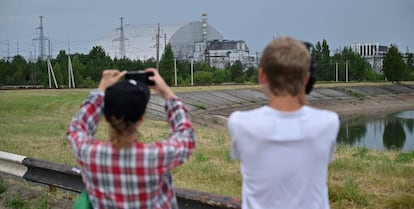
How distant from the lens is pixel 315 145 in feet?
8.07

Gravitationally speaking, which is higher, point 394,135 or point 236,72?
point 236,72

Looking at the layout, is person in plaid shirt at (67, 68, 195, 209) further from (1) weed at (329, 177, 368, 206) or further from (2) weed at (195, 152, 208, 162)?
(2) weed at (195, 152, 208, 162)

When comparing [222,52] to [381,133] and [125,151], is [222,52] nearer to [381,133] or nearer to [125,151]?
[381,133]

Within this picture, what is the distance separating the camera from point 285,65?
2295 millimetres

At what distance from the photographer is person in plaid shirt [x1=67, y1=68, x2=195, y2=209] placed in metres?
2.56

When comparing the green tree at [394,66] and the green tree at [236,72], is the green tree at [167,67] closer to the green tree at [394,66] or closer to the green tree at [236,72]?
the green tree at [236,72]

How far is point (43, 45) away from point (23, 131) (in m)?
66.5

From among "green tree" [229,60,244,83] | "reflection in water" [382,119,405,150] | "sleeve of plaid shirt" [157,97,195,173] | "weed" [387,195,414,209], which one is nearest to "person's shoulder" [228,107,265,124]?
"sleeve of plaid shirt" [157,97,195,173]

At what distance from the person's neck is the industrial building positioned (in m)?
87.2

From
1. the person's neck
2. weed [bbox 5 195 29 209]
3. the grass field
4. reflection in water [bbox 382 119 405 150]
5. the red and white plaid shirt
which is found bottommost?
reflection in water [bbox 382 119 405 150]

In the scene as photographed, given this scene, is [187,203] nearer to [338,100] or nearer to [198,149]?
[198,149]

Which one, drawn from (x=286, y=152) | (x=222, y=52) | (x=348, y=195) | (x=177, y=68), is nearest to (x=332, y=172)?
(x=348, y=195)

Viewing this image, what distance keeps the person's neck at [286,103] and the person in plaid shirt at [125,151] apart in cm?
53

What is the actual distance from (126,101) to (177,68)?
60063 millimetres
